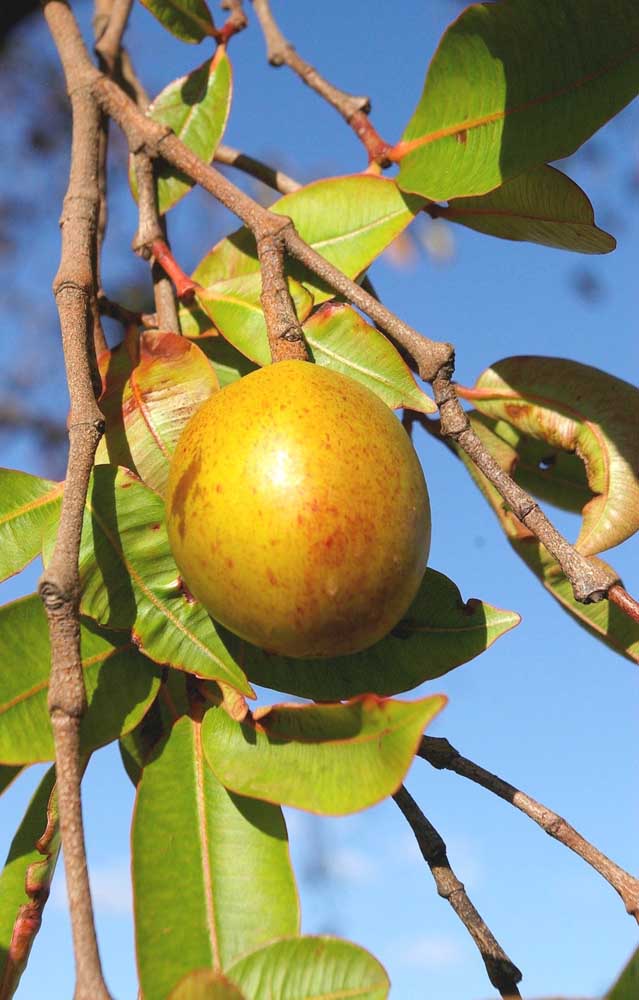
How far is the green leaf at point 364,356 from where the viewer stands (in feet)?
3.44

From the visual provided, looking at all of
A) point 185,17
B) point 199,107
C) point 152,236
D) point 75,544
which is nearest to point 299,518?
point 75,544

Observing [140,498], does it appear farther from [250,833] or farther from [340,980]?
[340,980]

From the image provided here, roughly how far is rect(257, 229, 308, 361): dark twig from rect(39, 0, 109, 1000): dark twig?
17cm

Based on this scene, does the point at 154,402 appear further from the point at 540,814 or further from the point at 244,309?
the point at 540,814

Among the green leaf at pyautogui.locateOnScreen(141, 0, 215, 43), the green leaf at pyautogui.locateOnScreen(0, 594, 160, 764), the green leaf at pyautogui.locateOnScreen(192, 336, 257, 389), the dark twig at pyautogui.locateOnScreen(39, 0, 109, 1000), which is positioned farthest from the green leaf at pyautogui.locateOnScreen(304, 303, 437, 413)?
the green leaf at pyautogui.locateOnScreen(141, 0, 215, 43)

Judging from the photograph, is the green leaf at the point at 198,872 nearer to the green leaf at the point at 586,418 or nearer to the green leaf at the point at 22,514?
the green leaf at the point at 22,514

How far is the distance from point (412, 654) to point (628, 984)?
346 millimetres

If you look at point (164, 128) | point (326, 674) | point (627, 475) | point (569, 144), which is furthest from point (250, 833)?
point (164, 128)

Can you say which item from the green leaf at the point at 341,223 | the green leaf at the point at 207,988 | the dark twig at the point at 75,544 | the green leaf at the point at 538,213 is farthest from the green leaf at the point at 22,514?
the green leaf at the point at 538,213

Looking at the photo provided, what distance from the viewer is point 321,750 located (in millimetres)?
819

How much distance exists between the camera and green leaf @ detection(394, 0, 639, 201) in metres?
1.08

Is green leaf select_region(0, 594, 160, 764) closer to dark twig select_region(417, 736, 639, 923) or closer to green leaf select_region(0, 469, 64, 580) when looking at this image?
green leaf select_region(0, 469, 64, 580)

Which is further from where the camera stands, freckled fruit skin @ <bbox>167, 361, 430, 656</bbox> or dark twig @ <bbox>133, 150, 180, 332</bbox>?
dark twig @ <bbox>133, 150, 180, 332</bbox>

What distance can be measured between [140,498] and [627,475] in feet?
1.77
